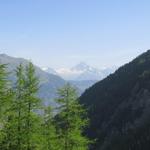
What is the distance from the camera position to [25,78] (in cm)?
4247

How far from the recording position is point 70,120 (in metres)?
46.3

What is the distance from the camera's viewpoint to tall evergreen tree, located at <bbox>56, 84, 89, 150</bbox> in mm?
46125

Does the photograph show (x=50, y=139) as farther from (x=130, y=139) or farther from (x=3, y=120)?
(x=130, y=139)

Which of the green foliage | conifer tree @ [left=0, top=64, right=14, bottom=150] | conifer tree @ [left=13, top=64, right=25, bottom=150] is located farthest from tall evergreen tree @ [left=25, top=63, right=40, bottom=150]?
conifer tree @ [left=0, top=64, right=14, bottom=150]

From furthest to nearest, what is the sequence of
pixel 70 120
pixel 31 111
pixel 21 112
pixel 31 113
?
pixel 70 120 → pixel 31 111 → pixel 21 112 → pixel 31 113

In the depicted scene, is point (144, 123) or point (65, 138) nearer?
point (65, 138)

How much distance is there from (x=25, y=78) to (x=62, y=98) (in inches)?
236

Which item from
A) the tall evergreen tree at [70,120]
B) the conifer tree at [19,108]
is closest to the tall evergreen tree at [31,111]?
the conifer tree at [19,108]

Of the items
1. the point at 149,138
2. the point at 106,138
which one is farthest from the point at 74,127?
the point at 106,138

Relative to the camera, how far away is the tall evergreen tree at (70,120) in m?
46.1

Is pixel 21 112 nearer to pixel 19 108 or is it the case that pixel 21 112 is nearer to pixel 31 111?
pixel 19 108

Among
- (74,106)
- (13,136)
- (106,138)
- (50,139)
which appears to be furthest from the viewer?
(106,138)

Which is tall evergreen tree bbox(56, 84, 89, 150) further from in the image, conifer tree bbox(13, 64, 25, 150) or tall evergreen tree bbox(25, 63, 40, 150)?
conifer tree bbox(13, 64, 25, 150)

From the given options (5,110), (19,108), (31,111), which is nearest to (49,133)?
(31,111)
